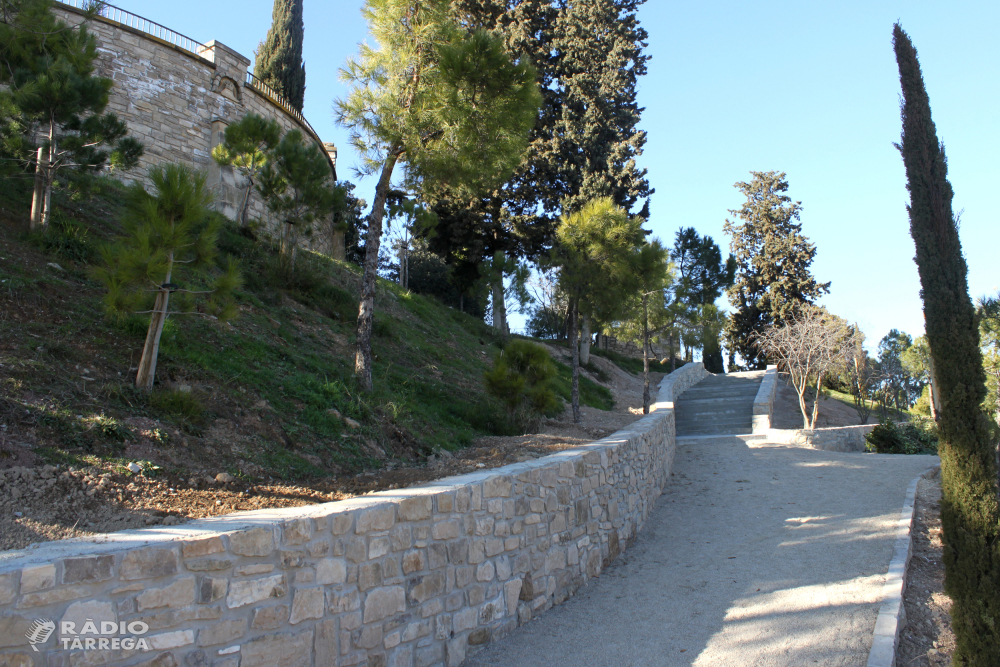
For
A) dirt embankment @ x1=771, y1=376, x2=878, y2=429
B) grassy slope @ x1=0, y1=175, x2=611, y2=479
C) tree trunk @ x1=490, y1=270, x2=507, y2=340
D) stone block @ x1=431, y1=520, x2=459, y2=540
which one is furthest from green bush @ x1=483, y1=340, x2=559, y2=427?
tree trunk @ x1=490, y1=270, x2=507, y2=340

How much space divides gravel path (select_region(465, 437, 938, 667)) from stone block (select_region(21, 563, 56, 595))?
2780mm

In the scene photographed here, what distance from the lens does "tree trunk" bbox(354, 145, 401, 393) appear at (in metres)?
7.73

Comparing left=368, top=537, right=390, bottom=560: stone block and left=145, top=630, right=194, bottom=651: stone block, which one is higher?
left=368, top=537, right=390, bottom=560: stone block

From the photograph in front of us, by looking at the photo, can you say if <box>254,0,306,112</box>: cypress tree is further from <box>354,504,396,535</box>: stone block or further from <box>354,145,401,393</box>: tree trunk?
<box>354,504,396,535</box>: stone block

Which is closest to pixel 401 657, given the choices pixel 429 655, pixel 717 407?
pixel 429 655

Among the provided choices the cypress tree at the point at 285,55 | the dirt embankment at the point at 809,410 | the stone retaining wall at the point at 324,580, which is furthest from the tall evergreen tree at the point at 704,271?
the stone retaining wall at the point at 324,580

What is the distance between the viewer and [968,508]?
16.1ft

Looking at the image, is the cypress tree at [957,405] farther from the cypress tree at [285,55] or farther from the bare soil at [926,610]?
the cypress tree at [285,55]

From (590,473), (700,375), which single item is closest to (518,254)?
(700,375)

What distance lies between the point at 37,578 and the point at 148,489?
1.48 meters

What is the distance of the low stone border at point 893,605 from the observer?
161 inches

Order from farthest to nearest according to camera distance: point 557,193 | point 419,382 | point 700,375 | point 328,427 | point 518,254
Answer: point 700,375
point 518,254
point 557,193
point 419,382
point 328,427

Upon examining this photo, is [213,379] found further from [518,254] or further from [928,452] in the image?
[518,254]

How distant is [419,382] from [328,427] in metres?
3.30
